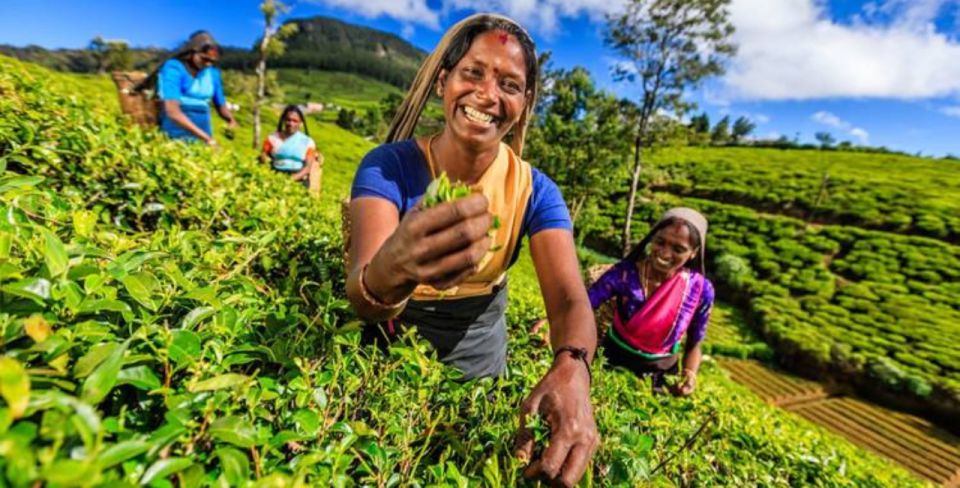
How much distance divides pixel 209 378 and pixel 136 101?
4932mm

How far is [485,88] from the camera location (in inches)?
75.5

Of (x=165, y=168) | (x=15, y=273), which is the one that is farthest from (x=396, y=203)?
(x=165, y=168)

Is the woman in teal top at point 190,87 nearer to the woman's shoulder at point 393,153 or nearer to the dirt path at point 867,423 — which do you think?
the woman's shoulder at point 393,153

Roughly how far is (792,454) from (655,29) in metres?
24.5

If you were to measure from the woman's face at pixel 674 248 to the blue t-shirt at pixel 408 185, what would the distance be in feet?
6.44

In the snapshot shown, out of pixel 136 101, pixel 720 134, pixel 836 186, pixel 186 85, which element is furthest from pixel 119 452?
pixel 720 134

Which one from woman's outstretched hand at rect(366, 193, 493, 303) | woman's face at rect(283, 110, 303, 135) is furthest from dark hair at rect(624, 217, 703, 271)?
woman's face at rect(283, 110, 303, 135)

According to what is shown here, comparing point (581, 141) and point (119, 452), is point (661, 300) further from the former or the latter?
point (581, 141)

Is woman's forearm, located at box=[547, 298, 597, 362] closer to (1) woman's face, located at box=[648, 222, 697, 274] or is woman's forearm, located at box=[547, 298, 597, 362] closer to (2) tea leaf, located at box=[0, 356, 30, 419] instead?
(2) tea leaf, located at box=[0, 356, 30, 419]

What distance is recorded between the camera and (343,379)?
4.00ft

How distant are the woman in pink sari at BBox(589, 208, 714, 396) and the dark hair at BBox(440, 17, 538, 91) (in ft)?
7.51

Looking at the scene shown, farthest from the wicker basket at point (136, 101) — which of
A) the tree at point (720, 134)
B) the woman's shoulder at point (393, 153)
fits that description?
the tree at point (720, 134)

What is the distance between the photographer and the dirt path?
1164 cm

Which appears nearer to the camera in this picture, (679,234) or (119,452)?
(119,452)
